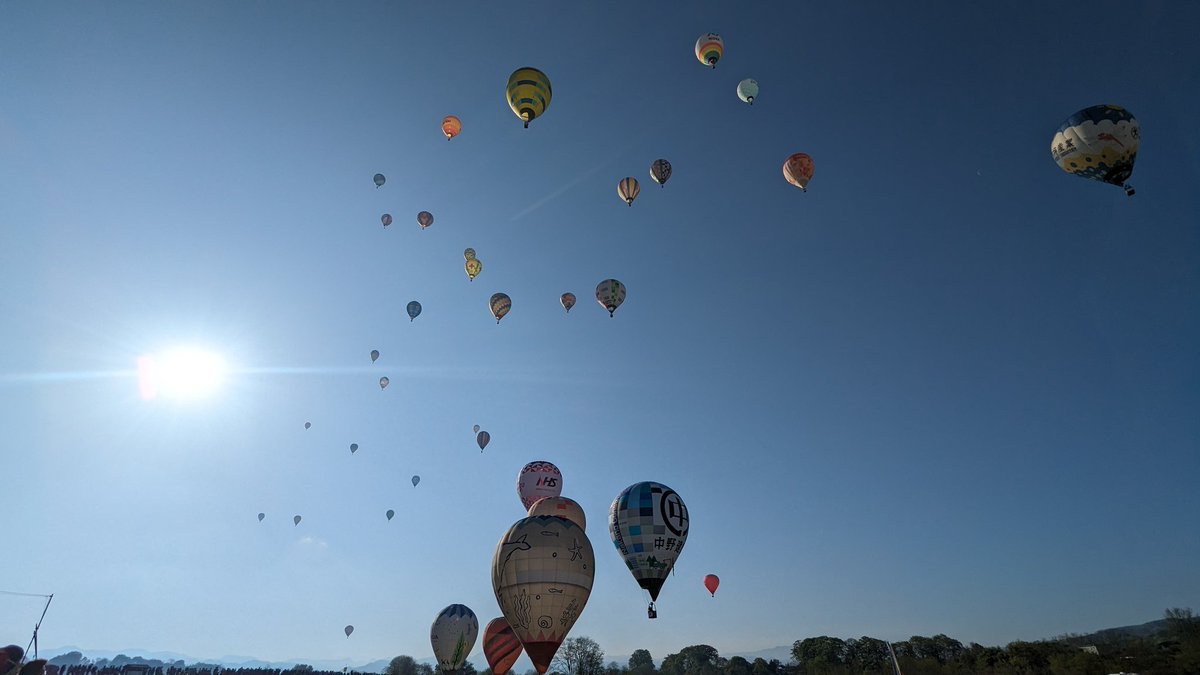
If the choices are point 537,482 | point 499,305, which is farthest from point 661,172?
point 537,482

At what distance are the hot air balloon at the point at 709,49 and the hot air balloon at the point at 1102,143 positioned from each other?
1583 centimetres

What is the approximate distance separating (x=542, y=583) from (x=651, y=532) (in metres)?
7.11

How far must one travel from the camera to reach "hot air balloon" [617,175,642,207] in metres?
31.9

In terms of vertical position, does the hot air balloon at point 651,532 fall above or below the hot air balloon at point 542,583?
above

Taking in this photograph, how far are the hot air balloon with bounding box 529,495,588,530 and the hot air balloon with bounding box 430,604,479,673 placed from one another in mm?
10403

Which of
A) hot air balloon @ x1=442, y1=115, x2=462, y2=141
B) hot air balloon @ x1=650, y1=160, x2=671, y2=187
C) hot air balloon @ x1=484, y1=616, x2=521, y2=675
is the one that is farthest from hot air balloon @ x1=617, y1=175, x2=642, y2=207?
hot air balloon @ x1=484, y1=616, x2=521, y2=675

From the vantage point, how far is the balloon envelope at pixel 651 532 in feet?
78.1

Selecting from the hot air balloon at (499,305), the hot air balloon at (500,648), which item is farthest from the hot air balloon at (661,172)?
the hot air balloon at (500,648)

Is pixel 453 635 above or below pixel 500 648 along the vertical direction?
above

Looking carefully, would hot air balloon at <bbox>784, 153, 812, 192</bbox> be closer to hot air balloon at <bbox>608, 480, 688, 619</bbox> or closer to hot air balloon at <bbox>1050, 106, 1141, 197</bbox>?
hot air balloon at <bbox>1050, 106, 1141, 197</bbox>

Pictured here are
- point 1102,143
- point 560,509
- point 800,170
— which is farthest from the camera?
point 800,170

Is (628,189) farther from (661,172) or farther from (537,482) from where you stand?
(537,482)

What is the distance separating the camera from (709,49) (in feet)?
96.4

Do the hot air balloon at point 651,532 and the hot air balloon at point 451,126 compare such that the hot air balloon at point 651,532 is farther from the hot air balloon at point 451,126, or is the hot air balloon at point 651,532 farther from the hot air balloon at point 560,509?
the hot air balloon at point 451,126
